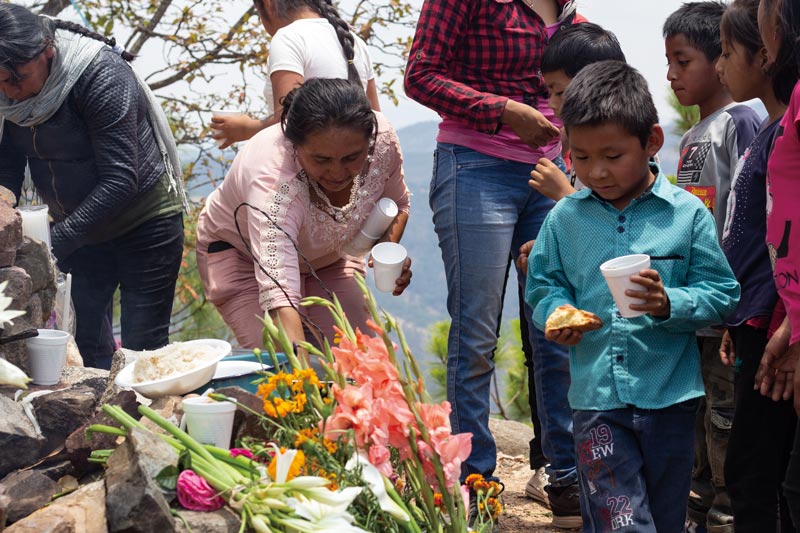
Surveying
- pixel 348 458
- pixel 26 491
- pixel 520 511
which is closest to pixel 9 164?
pixel 26 491

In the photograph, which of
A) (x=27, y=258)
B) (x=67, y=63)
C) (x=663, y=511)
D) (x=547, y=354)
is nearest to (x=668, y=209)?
(x=663, y=511)

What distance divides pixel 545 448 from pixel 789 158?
156cm

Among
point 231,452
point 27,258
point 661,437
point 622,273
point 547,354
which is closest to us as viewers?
point 231,452

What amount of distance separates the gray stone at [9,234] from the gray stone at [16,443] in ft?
2.26

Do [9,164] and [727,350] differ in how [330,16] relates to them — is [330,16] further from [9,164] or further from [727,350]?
[727,350]

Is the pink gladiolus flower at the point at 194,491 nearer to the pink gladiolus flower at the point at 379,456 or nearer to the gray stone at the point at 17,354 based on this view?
the pink gladiolus flower at the point at 379,456

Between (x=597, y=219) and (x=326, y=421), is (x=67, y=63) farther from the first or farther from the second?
(x=326, y=421)

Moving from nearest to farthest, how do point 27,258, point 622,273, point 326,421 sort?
1. point 326,421
2. point 622,273
3. point 27,258

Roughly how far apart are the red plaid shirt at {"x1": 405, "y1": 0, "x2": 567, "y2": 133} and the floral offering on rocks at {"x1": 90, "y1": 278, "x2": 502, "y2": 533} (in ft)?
5.17

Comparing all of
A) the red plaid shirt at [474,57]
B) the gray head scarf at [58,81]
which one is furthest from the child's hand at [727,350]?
the gray head scarf at [58,81]

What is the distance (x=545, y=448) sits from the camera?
146 inches

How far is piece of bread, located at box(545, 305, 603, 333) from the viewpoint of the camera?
2.51m

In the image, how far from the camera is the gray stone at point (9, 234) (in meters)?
3.11

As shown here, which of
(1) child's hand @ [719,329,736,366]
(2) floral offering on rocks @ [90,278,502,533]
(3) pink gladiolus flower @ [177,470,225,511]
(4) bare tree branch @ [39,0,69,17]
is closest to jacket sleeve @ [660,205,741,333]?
(1) child's hand @ [719,329,736,366]
